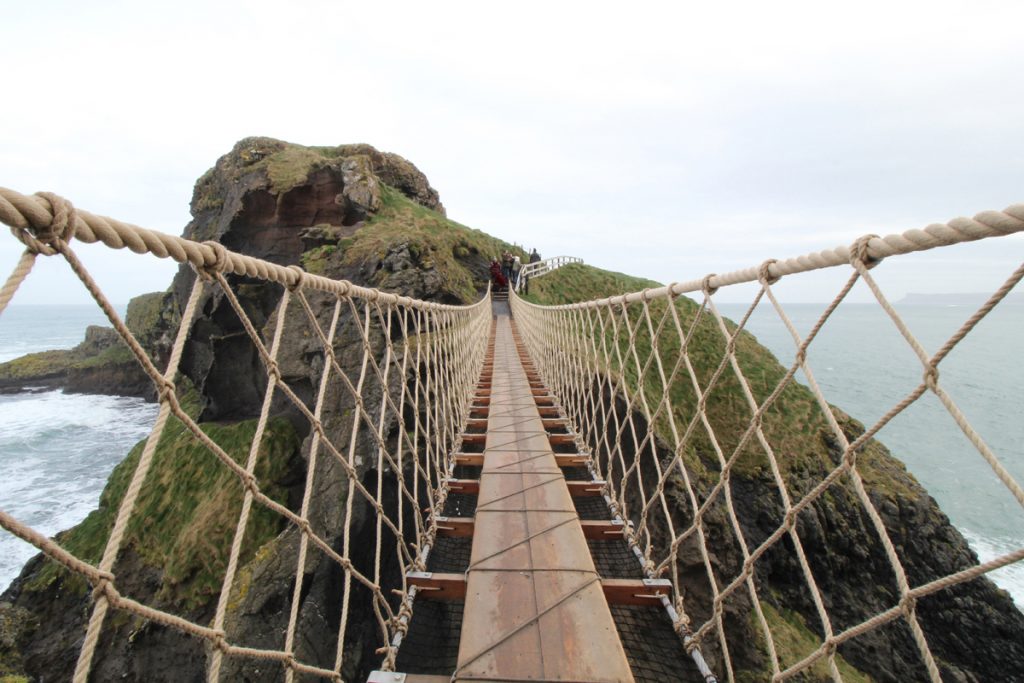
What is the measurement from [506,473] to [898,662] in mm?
8160

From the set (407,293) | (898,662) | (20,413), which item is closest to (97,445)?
(20,413)

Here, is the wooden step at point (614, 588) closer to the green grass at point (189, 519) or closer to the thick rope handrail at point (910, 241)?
the thick rope handrail at point (910, 241)

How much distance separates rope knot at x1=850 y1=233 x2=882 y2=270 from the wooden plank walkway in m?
1.32

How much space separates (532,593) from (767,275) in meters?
1.41

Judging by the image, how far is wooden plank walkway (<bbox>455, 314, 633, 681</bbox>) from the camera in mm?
1291

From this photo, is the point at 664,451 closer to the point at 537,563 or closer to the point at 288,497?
the point at 537,563

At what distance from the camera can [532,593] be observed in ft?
5.10

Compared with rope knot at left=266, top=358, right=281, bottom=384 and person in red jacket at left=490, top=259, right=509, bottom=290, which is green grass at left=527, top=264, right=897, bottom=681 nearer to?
person in red jacket at left=490, top=259, right=509, bottom=290

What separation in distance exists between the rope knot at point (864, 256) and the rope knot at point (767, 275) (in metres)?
0.31

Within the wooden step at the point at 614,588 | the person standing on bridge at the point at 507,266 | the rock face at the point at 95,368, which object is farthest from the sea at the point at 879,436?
the wooden step at the point at 614,588

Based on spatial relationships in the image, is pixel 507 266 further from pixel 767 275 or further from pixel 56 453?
pixel 56 453

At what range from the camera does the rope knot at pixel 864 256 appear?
105 centimetres

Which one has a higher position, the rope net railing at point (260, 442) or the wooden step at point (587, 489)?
the rope net railing at point (260, 442)

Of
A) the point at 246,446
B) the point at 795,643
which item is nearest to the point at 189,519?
the point at 246,446
